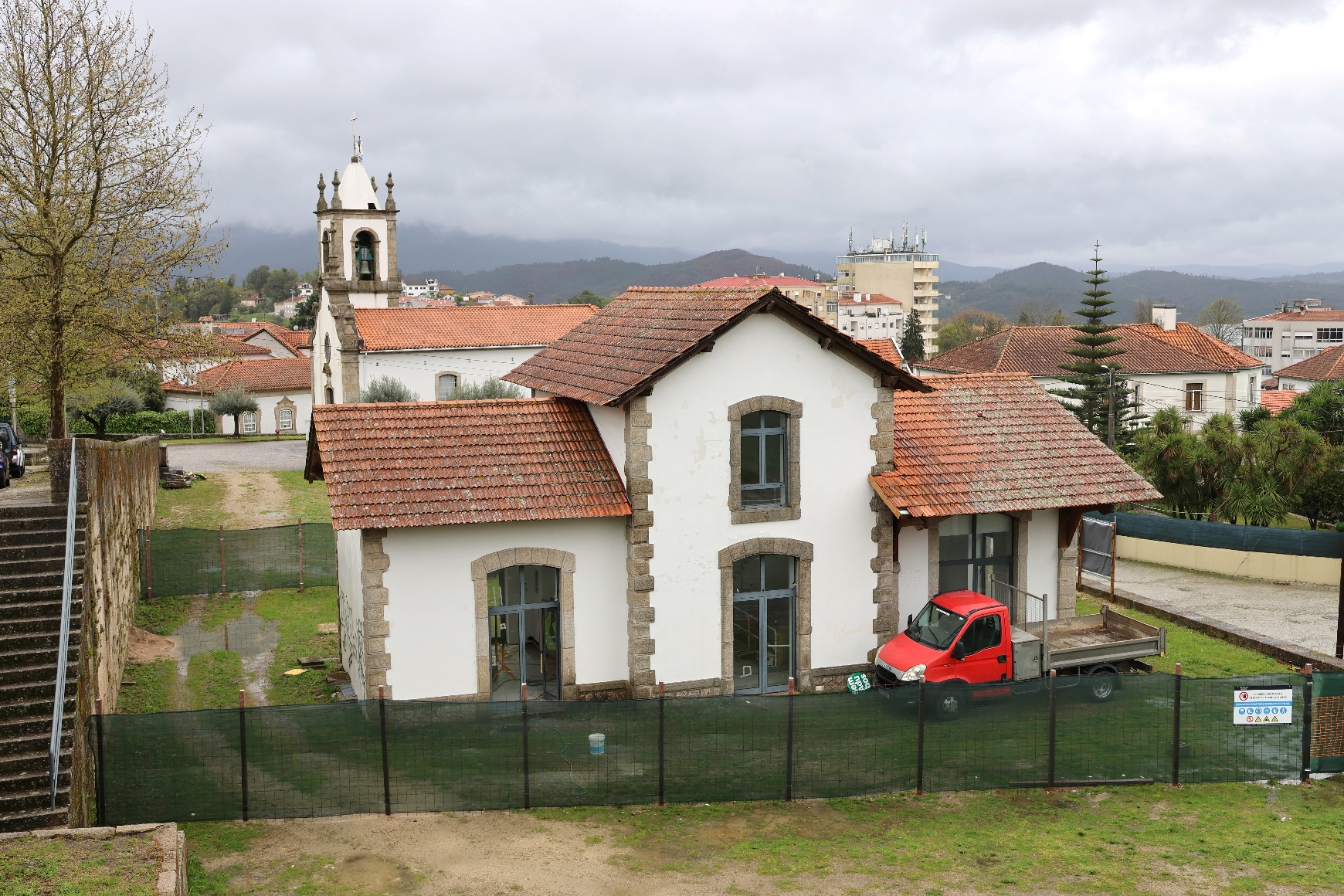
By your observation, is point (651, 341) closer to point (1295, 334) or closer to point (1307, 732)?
point (1307, 732)

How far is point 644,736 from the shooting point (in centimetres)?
1305

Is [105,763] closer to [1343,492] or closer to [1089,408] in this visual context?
[1343,492]

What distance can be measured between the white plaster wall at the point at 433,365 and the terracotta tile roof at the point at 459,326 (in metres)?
0.33

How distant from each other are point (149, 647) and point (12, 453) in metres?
6.62

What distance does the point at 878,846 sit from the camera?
12070 mm

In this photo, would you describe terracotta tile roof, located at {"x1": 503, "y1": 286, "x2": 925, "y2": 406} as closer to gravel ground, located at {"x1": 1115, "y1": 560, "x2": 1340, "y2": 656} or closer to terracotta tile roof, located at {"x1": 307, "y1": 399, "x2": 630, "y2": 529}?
terracotta tile roof, located at {"x1": 307, "y1": 399, "x2": 630, "y2": 529}

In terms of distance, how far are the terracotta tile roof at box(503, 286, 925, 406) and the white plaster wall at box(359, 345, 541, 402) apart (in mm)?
29294

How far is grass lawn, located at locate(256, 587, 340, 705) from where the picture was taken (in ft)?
59.3

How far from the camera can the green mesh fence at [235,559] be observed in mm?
24062

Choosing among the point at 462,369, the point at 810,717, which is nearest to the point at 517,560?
the point at 810,717

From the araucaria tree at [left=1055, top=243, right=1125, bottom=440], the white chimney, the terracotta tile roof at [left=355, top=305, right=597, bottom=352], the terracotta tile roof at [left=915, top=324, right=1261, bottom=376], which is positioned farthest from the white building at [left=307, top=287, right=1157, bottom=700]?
the white chimney

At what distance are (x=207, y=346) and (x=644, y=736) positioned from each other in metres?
17.3

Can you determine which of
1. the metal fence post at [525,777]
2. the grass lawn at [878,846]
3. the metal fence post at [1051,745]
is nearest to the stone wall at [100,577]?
the grass lawn at [878,846]

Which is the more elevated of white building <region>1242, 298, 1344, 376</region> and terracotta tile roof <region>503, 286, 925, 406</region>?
white building <region>1242, 298, 1344, 376</region>
